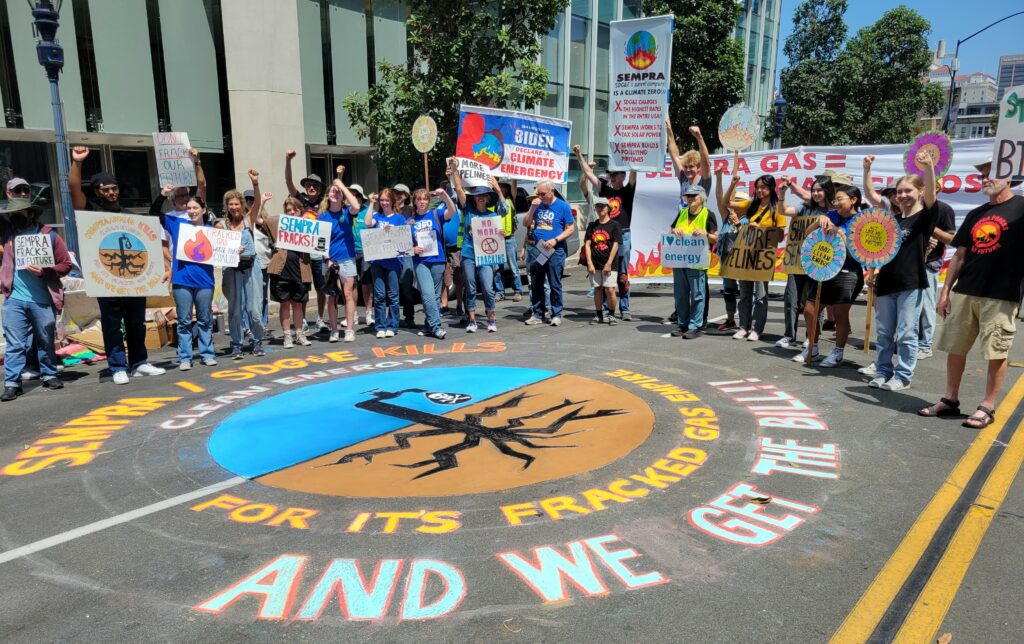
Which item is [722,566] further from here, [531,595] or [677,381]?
[677,381]

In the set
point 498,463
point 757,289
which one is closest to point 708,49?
point 757,289

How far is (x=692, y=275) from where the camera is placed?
8781 millimetres

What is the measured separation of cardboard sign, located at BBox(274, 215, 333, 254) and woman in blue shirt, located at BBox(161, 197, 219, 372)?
2.89ft

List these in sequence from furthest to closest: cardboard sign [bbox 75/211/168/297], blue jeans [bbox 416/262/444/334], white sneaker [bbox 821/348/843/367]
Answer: blue jeans [bbox 416/262/444/334], white sneaker [bbox 821/348/843/367], cardboard sign [bbox 75/211/168/297]

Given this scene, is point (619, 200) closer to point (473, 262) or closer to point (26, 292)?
point (473, 262)

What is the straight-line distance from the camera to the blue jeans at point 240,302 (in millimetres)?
7812

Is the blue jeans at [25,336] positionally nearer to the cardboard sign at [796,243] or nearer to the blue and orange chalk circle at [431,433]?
the blue and orange chalk circle at [431,433]

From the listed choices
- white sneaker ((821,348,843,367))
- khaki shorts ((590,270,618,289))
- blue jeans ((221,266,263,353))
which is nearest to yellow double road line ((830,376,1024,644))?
white sneaker ((821,348,843,367))

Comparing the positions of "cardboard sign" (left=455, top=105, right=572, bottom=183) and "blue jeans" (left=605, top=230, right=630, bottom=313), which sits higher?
"cardboard sign" (left=455, top=105, right=572, bottom=183)

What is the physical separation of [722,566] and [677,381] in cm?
346

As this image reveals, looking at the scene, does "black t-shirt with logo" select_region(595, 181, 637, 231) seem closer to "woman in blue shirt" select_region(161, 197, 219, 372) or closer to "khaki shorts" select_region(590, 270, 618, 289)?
"khaki shorts" select_region(590, 270, 618, 289)

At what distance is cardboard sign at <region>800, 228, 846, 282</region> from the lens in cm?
696

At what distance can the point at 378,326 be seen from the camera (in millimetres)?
9055

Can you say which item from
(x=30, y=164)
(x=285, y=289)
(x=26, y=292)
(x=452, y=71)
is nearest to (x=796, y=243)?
(x=285, y=289)
